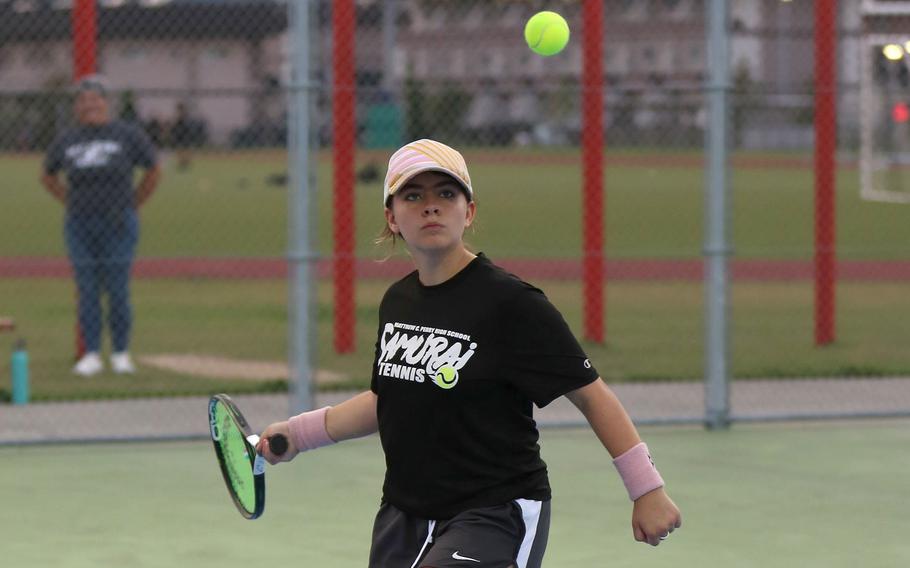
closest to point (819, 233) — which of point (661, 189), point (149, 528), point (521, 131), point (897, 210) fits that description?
point (149, 528)

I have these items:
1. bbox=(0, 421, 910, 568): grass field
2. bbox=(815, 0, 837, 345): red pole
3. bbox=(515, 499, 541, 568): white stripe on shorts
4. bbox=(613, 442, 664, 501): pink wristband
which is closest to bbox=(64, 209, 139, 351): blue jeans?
bbox=(0, 421, 910, 568): grass field

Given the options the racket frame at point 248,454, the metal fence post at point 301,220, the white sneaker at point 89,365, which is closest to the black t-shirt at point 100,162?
the white sneaker at point 89,365

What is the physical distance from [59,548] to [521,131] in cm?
1579

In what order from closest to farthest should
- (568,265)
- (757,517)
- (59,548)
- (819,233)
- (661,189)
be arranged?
(59,548) → (757,517) → (819,233) → (568,265) → (661,189)

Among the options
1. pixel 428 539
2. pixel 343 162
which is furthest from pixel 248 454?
pixel 343 162

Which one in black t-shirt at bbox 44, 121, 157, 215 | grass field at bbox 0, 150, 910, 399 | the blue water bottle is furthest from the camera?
grass field at bbox 0, 150, 910, 399

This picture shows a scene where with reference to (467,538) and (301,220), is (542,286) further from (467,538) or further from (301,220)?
(467,538)

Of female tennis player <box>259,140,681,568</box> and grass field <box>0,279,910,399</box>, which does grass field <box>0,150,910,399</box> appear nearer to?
grass field <box>0,279,910,399</box>

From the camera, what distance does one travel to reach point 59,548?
6.09 metres

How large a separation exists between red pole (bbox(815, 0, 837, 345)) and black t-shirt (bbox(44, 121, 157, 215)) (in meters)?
4.75

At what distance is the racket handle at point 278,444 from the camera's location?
4266 millimetres

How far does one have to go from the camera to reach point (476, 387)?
3896 millimetres

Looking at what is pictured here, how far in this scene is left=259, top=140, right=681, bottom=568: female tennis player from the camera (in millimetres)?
3840

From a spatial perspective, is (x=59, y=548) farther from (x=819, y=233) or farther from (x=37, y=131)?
(x=37, y=131)
